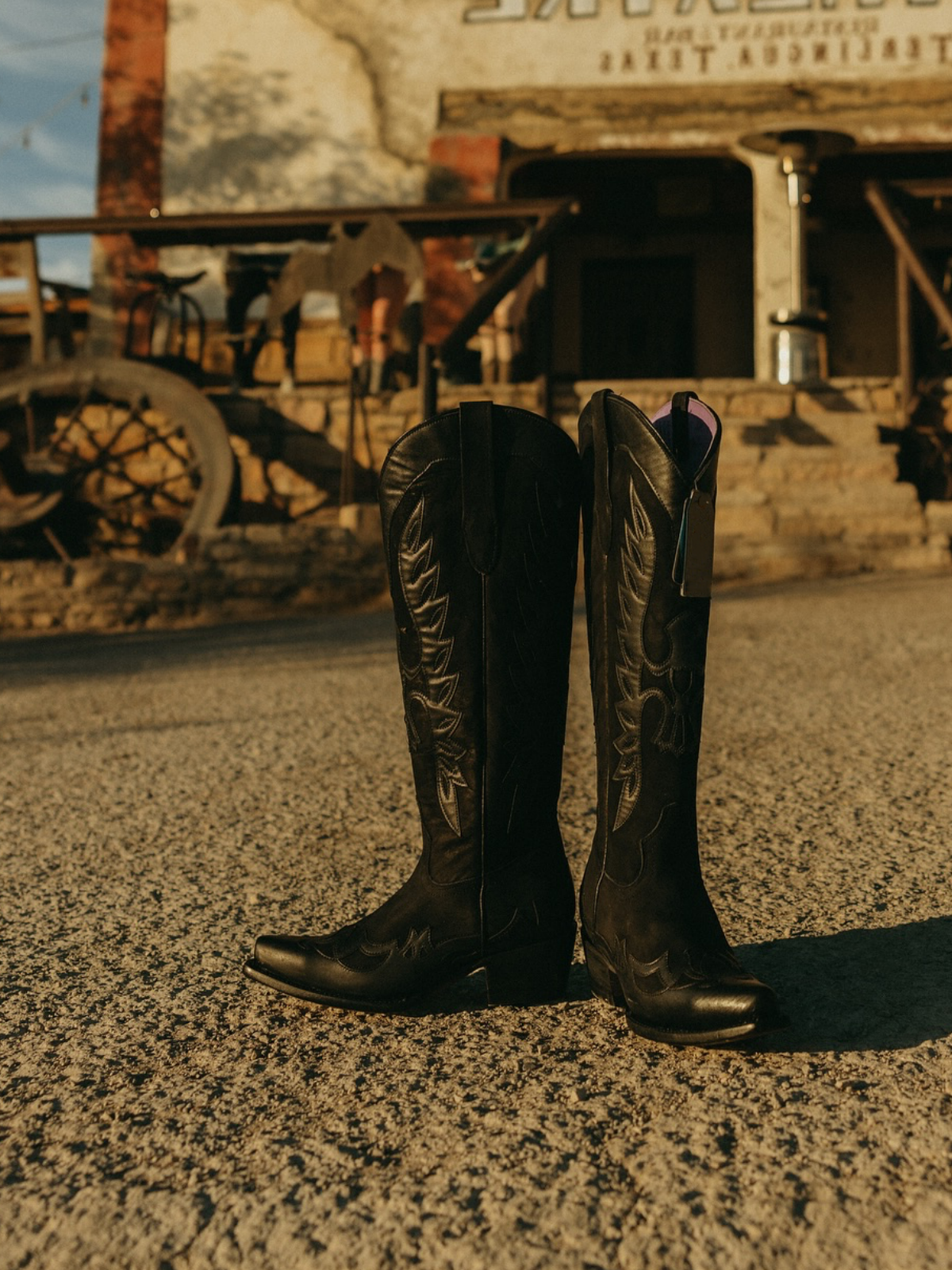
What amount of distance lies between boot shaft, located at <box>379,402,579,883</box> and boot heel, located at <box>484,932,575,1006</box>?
0.11 m

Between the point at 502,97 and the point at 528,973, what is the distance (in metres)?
9.87

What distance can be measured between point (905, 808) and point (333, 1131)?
1581 mm

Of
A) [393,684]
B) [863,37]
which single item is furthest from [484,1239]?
[863,37]

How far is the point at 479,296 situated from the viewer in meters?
8.15

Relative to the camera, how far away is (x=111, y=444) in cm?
886

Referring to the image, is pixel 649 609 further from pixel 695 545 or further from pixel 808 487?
pixel 808 487

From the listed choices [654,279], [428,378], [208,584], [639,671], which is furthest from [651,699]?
[654,279]

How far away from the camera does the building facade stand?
10.0 metres

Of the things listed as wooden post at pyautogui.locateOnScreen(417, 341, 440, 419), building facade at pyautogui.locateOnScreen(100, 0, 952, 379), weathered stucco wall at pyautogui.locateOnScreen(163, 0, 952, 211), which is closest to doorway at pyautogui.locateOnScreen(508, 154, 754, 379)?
building facade at pyautogui.locateOnScreen(100, 0, 952, 379)

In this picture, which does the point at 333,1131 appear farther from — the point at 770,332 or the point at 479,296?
the point at 770,332

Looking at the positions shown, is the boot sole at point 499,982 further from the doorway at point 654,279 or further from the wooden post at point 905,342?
the doorway at point 654,279

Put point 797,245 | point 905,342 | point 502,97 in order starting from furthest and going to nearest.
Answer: point 502,97
point 797,245
point 905,342

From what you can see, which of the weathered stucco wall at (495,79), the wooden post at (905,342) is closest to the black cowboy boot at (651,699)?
the wooden post at (905,342)

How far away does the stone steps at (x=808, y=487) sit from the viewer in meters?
7.34
